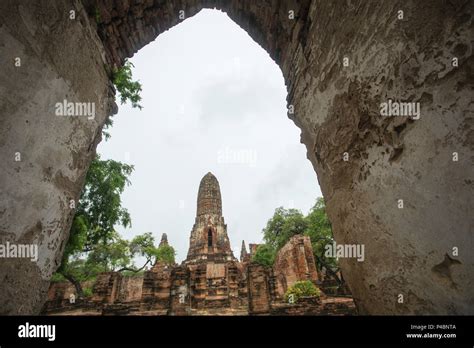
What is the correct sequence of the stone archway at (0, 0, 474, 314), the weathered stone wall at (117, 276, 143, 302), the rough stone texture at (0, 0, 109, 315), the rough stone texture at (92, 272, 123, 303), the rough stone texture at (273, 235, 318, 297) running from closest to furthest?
the stone archway at (0, 0, 474, 314)
the rough stone texture at (0, 0, 109, 315)
the rough stone texture at (92, 272, 123, 303)
the rough stone texture at (273, 235, 318, 297)
the weathered stone wall at (117, 276, 143, 302)

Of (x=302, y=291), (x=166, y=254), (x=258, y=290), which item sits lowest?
(x=166, y=254)

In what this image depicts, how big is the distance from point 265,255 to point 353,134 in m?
21.9

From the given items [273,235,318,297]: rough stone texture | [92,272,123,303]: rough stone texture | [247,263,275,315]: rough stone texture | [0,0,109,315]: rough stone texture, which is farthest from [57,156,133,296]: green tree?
[273,235,318,297]: rough stone texture

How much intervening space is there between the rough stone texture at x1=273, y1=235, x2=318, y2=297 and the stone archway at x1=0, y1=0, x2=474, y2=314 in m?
15.1

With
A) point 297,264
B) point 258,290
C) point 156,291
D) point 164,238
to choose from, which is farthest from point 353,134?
point 164,238

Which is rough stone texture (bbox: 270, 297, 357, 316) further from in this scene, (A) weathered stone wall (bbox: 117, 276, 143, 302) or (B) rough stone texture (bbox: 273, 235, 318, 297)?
(A) weathered stone wall (bbox: 117, 276, 143, 302)

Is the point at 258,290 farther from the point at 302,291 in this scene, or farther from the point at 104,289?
the point at 104,289

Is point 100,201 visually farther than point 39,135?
Yes

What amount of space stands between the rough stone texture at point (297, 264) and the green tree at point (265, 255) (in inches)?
152

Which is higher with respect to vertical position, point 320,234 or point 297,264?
point 320,234

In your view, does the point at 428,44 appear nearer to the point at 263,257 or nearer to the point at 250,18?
the point at 250,18

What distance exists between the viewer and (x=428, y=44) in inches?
51.3

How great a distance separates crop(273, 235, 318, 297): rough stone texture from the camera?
16.1 m

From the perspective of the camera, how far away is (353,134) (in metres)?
1.94
